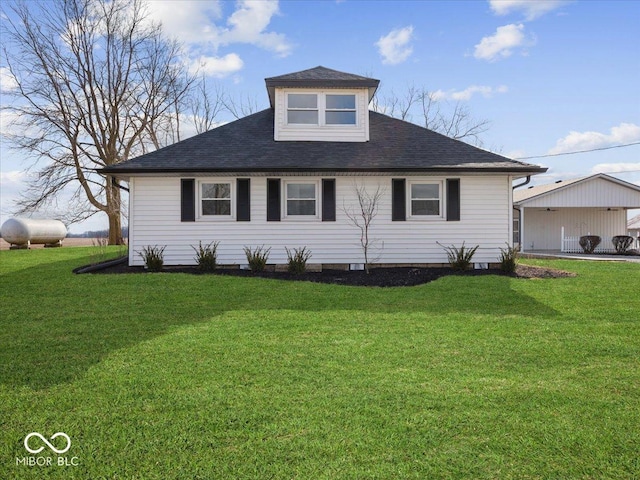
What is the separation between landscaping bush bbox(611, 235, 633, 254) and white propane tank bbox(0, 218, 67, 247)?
101ft

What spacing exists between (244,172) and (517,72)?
36.0 feet

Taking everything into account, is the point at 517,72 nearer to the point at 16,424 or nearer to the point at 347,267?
the point at 347,267

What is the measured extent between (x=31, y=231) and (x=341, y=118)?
19515mm

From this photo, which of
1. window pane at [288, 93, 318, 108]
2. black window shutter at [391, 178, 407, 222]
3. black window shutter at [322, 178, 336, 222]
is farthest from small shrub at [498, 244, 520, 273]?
window pane at [288, 93, 318, 108]

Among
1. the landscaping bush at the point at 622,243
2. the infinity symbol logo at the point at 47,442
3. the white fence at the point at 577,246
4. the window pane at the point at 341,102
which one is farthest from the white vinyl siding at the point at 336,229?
the landscaping bush at the point at 622,243

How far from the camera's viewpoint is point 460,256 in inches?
479

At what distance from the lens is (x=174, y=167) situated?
11.8m

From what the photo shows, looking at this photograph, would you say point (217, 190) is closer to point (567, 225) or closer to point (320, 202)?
point (320, 202)

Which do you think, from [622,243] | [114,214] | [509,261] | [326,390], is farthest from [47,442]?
[622,243]

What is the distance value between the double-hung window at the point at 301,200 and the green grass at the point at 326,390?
5645 mm

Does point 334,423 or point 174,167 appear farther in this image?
point 174,167

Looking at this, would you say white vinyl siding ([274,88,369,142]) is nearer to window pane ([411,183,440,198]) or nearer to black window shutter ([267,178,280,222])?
black window shutter ([267,178,280,222])

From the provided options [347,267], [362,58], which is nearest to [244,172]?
[347,267]

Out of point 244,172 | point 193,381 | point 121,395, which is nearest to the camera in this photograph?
point 121,395
